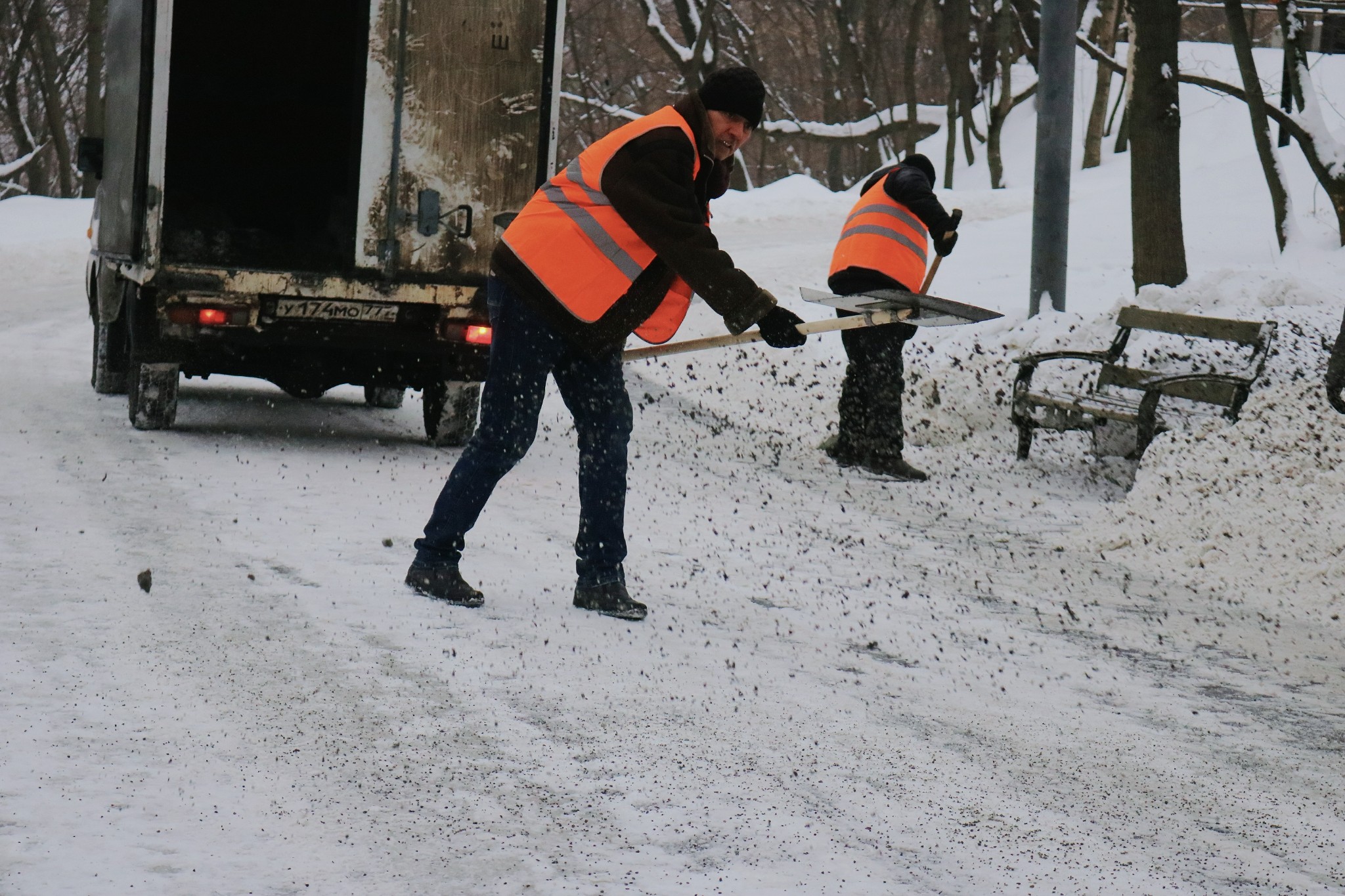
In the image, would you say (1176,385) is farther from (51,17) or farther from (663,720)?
(51,17)

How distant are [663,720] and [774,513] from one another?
336 centimetres

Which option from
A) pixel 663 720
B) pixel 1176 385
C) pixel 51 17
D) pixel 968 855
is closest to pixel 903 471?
pixel 1176 385

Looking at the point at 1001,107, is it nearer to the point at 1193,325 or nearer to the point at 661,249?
the point at 1193,325

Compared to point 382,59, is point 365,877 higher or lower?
lower

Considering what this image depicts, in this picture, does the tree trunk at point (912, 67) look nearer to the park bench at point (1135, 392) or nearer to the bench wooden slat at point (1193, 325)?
the bench wooden slat at point (1193, 325)

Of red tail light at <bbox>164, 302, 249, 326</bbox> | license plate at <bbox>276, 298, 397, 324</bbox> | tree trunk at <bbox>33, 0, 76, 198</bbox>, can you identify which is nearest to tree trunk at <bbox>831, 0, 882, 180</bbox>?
tree trunk at <bbox>33, 0, 76, 198</bbox>

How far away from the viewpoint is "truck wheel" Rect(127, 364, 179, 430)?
851cm

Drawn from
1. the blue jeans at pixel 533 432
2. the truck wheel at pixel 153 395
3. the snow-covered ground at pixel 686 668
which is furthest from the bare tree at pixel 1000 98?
the blue jeans at pixel 533 432

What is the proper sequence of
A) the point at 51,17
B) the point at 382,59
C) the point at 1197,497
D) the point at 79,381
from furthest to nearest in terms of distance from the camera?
the point at 51,17 < the point at 79,381 < the point at 382,59 < the point at 1197,497

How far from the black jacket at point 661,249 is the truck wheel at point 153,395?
3.86m

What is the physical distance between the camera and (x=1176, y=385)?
345 inches

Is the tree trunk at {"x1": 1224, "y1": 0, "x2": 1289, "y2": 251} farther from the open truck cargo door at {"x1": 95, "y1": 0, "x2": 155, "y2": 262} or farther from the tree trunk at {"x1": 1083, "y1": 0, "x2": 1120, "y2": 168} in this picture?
the tree trunk at {"x1": 1083, "y1": 0, "x2": 1120, "y2": 168}

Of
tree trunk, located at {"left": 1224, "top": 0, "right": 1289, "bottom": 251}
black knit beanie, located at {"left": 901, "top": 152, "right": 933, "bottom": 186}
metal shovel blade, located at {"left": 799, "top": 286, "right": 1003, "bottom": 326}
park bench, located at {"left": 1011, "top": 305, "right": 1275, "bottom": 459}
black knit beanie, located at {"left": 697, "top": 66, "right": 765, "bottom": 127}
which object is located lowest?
park bench, located at {"left": 1011, "top": 305, "right": 1275, "bottom": 459}

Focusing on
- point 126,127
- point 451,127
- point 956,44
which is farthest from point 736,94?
point 956,44
